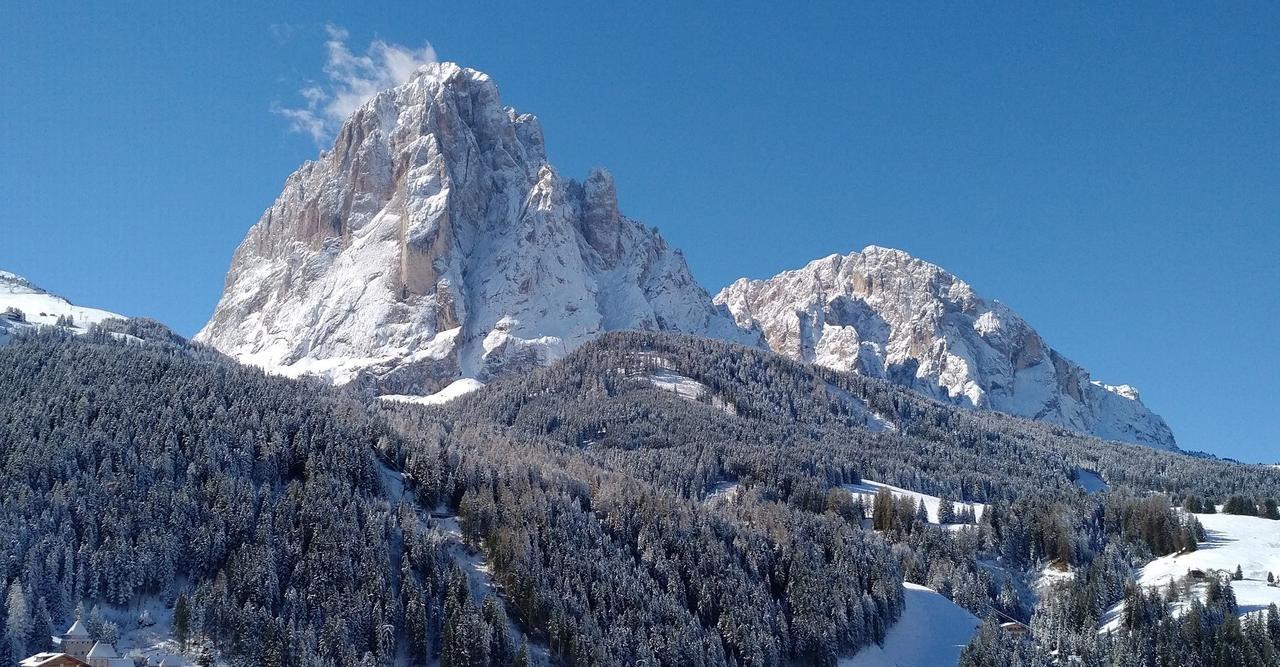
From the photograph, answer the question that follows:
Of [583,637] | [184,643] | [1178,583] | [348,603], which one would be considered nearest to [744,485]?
[1178,583]

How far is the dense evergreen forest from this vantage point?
354 ft

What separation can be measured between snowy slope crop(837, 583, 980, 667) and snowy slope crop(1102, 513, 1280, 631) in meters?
17.3

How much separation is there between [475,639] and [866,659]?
50487mm

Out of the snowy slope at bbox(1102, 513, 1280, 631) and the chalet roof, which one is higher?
the snowy slope at bbox(1102, 513, 1280, 631)

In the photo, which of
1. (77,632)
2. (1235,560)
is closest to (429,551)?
(77,632)

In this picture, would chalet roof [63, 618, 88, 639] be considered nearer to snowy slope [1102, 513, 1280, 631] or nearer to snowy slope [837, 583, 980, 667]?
snowy slope [837, 583, 980, 667]

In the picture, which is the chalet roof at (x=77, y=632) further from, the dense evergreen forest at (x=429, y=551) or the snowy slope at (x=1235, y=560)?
the snowy slope at (x=1235, y=560)

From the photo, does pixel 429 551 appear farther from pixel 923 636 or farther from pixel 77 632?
pixel 923 636

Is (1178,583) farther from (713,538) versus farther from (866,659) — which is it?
(713,538)

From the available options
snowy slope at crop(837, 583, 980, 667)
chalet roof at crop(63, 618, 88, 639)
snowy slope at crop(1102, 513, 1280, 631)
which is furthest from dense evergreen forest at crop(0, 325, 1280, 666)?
snowy slope at crop(1102, 513, 1280, 631)

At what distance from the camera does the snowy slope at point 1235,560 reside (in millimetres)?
144875

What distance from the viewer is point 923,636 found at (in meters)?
141

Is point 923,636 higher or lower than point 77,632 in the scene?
higher

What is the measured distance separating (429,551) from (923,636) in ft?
203
